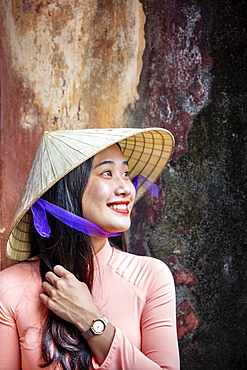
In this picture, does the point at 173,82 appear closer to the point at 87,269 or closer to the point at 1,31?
the point at 1,31

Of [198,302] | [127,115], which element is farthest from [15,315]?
[127,115]

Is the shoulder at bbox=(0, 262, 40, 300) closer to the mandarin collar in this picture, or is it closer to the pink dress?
the pink dress

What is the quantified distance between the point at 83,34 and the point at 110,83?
310 millimetres

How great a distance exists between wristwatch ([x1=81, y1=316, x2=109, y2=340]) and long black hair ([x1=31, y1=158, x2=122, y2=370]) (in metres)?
0.10

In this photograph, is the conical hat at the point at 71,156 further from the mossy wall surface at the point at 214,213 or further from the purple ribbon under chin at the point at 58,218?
the mossy wall surface at the point at 214,213

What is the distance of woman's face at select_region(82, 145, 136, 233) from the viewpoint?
6.20 ft

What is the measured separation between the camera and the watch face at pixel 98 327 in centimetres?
174

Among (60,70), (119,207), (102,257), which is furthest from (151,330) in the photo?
(60,70)

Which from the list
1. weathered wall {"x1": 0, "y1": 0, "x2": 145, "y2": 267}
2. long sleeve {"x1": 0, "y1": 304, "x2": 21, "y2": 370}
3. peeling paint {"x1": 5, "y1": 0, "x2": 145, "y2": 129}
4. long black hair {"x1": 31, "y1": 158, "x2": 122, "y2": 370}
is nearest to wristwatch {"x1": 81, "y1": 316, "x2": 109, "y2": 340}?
long black hair {"x1": 31, "y1": 158, "x2": 122, "y2": 370}

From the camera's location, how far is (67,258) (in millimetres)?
1960

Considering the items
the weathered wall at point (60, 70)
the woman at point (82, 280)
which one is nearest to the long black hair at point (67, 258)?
the woman at point (82, 280)

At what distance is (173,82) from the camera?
254cm

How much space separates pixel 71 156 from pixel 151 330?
0.79 meters

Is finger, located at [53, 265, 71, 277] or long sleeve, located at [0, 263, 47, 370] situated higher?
finger, located at [53, 265, 71, 277]
